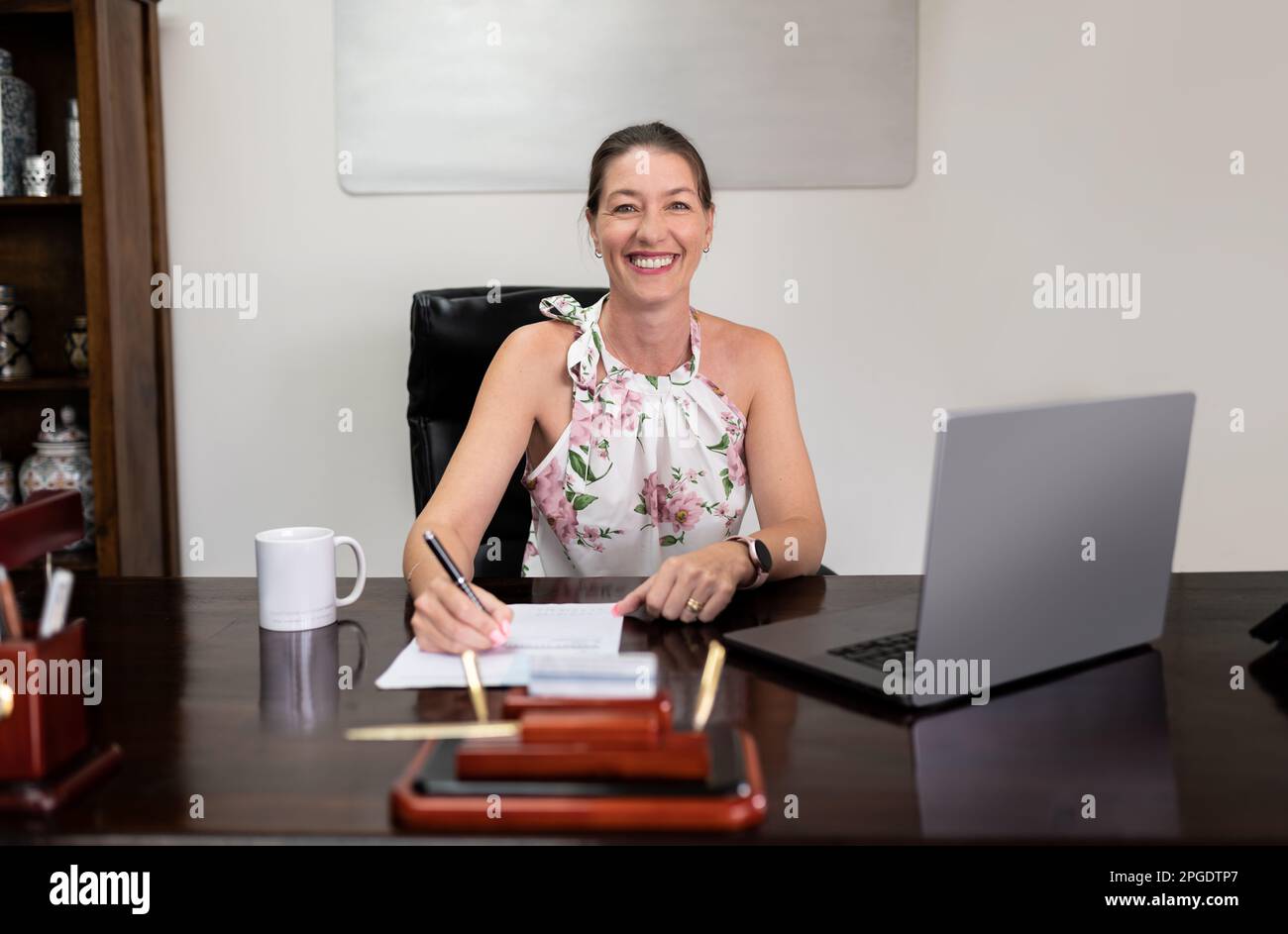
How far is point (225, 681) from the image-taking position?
107cm

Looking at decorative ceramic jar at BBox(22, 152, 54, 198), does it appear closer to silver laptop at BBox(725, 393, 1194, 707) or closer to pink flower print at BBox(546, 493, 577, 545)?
pink flower print at BBox(546, 493, 577, 545)

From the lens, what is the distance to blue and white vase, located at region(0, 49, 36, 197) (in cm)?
251

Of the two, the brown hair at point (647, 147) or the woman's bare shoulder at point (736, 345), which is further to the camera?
the woman's bare shoulder at point (736, 345)

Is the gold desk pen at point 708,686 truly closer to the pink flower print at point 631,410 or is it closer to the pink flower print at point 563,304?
the pink flower print at point 631,410

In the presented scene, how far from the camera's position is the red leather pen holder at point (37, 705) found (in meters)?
0.78

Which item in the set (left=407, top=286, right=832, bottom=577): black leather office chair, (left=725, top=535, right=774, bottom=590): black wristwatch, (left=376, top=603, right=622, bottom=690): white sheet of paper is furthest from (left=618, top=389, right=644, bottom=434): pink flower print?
(left=376, top=603, right=622, bottom=690): white sheet of paper

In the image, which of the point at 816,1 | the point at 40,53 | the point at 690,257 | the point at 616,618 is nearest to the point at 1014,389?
the point at 816,1

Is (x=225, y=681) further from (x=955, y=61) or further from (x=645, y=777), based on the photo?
(x=955, y=61)

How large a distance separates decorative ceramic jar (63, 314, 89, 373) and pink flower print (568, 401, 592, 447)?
134cm


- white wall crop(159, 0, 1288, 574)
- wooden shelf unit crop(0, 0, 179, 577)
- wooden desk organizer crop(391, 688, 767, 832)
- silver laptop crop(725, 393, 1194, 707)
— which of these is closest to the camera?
wooden desk organizer crop(391, 688, 767, 832)

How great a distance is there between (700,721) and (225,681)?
46 cm

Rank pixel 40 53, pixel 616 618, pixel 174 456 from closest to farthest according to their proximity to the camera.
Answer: pixel 616 618
pixel 40 53
pixel 174 456

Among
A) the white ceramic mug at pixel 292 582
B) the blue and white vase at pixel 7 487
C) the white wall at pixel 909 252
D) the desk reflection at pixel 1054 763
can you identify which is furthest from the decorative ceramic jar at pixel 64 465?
the desk reflection at pixel 1054 763

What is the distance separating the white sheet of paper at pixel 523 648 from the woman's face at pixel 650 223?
70 cm
